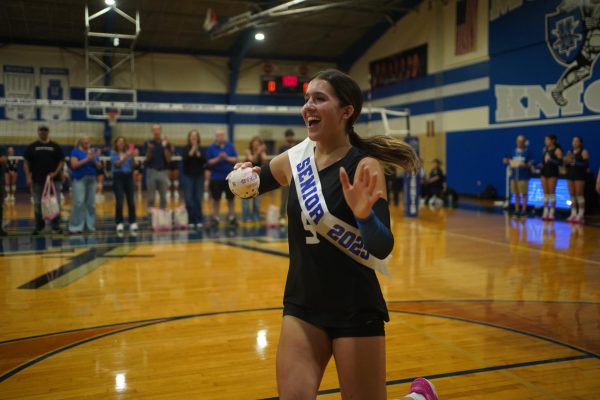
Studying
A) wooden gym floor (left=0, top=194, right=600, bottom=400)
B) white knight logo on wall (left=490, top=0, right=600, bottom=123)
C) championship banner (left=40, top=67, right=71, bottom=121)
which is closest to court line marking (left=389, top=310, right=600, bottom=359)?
wooden gym floor (left=0, top=194, right=600, bottom=400)

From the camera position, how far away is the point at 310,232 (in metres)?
2.18

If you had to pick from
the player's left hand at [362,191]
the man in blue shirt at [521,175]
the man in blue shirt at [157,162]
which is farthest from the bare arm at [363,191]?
the man in blue shirt at [521,175]

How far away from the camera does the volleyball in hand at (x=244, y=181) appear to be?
2.46 meters

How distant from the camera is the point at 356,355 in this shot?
6.67 ft

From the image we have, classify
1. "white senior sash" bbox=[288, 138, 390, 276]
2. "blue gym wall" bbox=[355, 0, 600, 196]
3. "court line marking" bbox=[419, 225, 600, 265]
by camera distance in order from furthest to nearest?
1. "blue gym wall" bbox=[355, 0, 600, 196]
2. "court line marking" bbox=[419, 225, 600, 265]
3. "white senior sash" bbox=[288, 138, 390, 276]

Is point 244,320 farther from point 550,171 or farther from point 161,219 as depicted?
point 550,171

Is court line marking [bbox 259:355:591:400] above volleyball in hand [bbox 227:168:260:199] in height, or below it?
below

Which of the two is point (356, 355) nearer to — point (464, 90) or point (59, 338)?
point (59, 338)

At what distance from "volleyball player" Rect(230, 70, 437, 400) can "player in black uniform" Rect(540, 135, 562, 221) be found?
36.4 ft

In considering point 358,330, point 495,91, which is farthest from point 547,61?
point 358,330

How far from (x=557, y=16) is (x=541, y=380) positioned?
14.0 meters

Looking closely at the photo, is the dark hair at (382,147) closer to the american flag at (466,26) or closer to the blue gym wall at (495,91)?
the blue gym wall at (495,91)

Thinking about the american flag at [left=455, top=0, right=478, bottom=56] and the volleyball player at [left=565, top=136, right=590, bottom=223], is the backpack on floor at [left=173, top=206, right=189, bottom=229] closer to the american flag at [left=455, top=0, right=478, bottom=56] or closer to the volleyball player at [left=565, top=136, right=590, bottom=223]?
the volleyball player at [left=565, top=136, right=590, bottom=223]

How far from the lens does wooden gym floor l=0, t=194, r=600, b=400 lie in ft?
11.2
